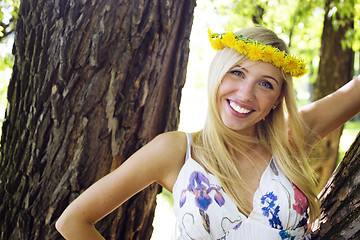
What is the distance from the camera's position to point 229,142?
7.44 feet

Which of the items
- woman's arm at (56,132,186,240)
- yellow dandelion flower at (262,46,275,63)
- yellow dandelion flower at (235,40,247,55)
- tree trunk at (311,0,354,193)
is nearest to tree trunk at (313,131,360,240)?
yellow dandelion flower at (262,46,275,63)

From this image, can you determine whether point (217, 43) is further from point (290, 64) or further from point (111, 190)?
point (111, 190)

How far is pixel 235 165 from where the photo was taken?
2.19 m

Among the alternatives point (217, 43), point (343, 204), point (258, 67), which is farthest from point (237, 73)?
point (343, 204)

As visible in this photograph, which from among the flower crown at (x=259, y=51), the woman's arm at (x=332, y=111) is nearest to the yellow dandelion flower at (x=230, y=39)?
the flower crown at (x=259, y=51)

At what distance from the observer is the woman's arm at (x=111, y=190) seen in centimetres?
194

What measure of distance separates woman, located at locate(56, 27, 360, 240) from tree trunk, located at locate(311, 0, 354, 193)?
306 centimetres

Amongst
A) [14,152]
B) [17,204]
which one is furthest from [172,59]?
[17,204]

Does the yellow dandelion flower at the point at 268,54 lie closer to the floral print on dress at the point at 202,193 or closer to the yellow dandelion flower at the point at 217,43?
the yellow dandelion flower at the point at 217,43

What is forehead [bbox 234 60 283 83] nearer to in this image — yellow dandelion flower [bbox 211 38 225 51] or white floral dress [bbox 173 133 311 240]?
yellow dandelion flower [bbox 211 38 225 51]

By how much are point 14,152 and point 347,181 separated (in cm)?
179

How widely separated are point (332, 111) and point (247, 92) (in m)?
0.73

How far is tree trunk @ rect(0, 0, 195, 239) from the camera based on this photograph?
2008mm

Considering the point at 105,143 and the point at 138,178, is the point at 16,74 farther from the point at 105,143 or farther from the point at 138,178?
the point at 138,178
